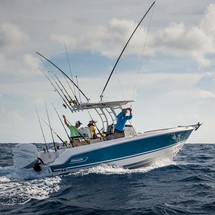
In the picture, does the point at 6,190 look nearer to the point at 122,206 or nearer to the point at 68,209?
the point at 68,209

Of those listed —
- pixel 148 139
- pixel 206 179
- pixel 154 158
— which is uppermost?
pixel 148 139

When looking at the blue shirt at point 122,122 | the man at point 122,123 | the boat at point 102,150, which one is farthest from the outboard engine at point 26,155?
the blue shirt at point 122,122

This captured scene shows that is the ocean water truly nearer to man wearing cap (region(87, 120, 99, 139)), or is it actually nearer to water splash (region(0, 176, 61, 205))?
water splash (region(0, 176, 61, 205))

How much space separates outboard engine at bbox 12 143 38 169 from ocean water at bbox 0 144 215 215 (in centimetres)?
35

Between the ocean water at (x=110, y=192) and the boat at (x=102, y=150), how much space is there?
0.34 m

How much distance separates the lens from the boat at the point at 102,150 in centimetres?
1137

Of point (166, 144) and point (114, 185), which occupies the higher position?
point (166, 144)

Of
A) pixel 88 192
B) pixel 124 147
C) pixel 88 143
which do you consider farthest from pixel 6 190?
pixel 124 147

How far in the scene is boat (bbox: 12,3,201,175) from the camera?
448 inches

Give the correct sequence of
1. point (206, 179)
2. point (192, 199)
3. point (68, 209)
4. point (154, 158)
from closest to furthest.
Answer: point (68, 209) → point (192, 199) → point (206, 179) → point (154, 158)

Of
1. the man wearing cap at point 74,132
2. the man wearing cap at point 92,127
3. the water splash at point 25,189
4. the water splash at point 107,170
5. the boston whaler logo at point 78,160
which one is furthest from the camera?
the man wearing cap at point 92,127

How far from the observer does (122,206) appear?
720cm

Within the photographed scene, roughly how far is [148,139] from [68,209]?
222 inches

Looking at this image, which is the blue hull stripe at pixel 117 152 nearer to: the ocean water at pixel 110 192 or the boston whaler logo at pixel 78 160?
the boston whaler logo at pixel 78 160
